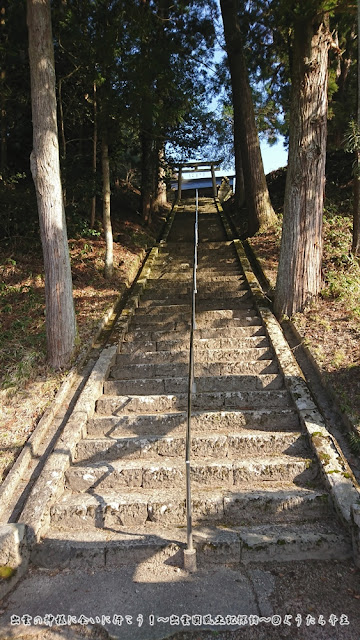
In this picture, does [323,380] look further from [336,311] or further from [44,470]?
[44,470]

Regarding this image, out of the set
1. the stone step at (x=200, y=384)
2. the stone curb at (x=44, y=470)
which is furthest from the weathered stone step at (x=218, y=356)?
the stone curb at (x=44, y=470)

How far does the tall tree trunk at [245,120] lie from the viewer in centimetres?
972

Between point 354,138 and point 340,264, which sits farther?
point 340,264

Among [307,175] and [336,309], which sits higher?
[307,175]

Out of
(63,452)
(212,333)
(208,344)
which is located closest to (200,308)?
(212,333)

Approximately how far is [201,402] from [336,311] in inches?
92.2

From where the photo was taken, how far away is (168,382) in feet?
Result: 15.6

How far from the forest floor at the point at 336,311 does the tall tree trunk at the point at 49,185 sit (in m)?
2.98

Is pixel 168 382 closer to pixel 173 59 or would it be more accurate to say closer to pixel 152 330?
pixel 152 330

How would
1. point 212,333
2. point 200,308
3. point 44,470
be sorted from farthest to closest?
point 200,308, point 212,333, point 44,470

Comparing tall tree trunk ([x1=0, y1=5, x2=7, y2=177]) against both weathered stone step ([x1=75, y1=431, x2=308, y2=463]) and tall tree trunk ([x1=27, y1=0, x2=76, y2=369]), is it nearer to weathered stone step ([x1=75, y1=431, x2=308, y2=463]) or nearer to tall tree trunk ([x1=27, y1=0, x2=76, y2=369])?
tall tree trunk ([x1=27, y1=0, x2=76, y2=369])

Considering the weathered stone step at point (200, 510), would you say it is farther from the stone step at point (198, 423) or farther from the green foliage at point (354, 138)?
the green foliage at point (354, 138)

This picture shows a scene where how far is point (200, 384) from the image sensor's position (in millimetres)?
4723

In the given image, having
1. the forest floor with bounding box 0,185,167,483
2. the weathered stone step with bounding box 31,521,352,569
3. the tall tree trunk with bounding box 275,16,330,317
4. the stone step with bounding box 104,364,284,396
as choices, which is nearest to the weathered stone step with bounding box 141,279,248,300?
the forest floor with bounding box 0,185,167,483
